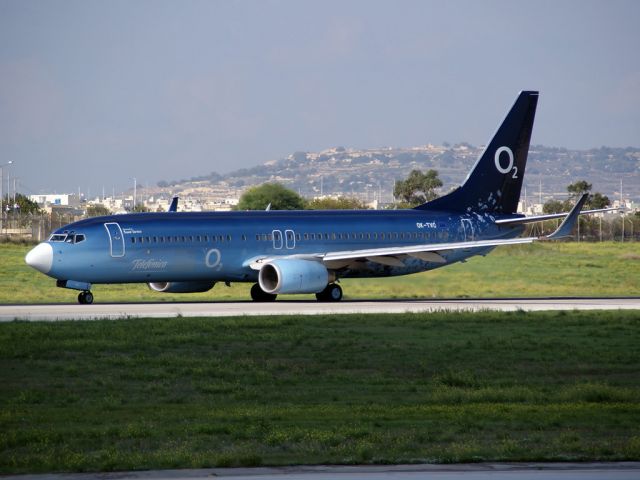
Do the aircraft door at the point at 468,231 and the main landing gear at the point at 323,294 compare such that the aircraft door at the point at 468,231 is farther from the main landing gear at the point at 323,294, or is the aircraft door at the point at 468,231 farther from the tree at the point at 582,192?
the tree at the point at 582,192

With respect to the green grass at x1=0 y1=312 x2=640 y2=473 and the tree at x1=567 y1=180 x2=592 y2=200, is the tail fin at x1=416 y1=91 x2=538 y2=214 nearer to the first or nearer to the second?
the green grass at x1=0 y1=312 x2=640 y2=473

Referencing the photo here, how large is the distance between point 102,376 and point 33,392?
2267 mm

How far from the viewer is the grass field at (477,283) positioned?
155ft

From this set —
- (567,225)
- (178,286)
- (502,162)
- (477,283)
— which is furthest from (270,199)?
(567,225)

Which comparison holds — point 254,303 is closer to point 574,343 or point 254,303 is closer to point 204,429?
point 574,343

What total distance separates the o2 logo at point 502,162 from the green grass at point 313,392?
18.1m

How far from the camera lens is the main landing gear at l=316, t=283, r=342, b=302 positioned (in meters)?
44.0

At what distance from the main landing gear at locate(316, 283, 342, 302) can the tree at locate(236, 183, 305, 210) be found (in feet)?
193

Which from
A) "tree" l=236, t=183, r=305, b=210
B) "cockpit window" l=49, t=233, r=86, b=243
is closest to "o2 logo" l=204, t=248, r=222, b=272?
"cockpit window" l=49, t=233, r=86, b=243

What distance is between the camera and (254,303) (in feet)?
139

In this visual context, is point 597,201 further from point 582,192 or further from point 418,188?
point 418,188

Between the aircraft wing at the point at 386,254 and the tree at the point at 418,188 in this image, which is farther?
the tree at the point at 418,188

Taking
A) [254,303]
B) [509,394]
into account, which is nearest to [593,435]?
[509,394]

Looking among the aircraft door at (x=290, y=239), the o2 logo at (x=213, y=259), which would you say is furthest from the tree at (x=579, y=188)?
the o2 logo at (x=213, y=259)
